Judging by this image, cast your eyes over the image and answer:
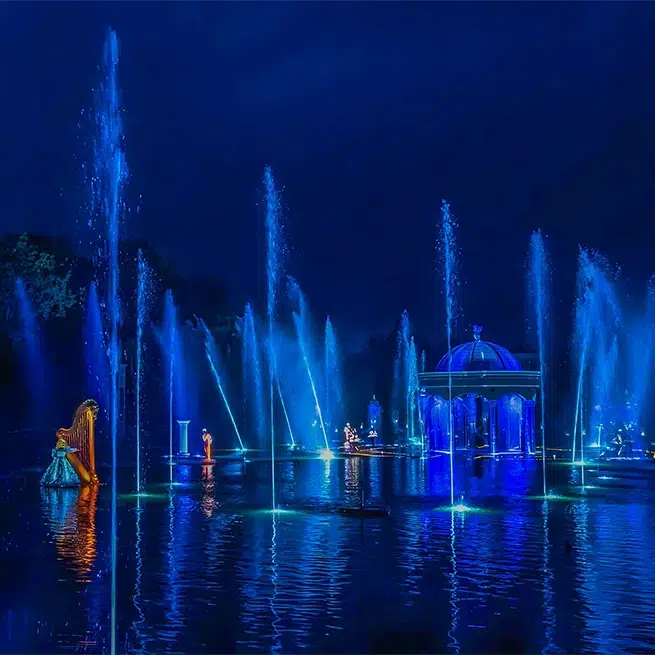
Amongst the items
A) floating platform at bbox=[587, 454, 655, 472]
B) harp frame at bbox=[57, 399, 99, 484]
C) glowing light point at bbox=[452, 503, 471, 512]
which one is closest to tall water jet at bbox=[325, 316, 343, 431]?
floating platform at bbox=[587, 454, 655, 472]

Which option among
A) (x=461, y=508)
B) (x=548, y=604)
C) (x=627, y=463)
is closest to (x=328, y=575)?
(x=548, y=604)

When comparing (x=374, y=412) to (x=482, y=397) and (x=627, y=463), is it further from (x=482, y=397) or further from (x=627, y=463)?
(x=627, y=463)

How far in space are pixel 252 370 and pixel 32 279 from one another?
33.6 m

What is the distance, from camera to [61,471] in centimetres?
3173

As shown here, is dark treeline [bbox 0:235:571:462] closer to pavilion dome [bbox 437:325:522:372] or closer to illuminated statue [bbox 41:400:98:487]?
illuminated statue [bbox 41:400:98:487]

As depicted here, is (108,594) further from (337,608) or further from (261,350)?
(261,350)

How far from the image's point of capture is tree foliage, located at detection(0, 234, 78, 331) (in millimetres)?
45969

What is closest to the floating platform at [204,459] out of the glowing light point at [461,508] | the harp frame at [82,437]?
the harp frame at [82,437]

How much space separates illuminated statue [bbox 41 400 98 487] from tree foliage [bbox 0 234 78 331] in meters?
15.0

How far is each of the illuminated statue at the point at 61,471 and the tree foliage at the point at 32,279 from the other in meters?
15.4

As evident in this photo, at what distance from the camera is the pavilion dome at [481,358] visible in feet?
180

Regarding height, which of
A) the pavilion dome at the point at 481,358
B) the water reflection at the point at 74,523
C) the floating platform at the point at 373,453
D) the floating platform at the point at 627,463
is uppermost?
the pavilion dome at the point at 481,358

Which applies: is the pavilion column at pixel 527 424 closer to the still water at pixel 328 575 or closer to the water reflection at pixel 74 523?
the still water at pixel 328 575

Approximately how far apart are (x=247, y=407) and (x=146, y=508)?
175 ft
